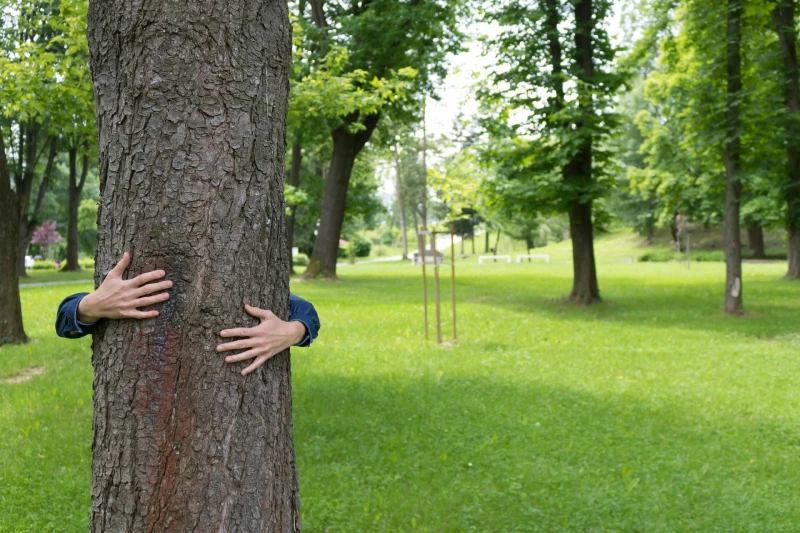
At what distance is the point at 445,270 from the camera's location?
3806 cm

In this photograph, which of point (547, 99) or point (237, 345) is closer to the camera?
point (237, 345)

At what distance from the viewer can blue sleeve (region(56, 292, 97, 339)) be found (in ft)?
8.45

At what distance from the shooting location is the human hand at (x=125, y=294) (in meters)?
2.44

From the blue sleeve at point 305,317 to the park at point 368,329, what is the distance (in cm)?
2

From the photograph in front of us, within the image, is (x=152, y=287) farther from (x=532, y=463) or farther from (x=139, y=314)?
(x=532, y=463)

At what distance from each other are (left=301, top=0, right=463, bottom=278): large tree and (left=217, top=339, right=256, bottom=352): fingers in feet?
54.5

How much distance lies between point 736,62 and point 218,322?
15767 mm

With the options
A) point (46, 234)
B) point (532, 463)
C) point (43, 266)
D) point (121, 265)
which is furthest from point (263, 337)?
point (46, 234)

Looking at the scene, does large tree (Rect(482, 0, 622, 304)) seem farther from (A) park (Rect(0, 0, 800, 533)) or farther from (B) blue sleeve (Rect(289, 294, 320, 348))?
(B) blue sleeve (Rect(289, 294, 320, 348))

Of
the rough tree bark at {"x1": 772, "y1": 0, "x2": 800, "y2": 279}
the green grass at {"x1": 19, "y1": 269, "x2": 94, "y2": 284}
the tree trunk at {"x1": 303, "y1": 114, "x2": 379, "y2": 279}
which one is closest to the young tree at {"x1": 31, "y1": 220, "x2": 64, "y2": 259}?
the green grass at {"x1": 19, "y1": 269, "x2": 94, "y2": 284}

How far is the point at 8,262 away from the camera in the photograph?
10398mm

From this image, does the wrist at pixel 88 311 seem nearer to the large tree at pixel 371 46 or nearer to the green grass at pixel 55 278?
the large tree at pixel 371 46

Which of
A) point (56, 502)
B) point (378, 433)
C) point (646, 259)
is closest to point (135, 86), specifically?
point (56, 502)

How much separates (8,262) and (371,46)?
45.2 feet
